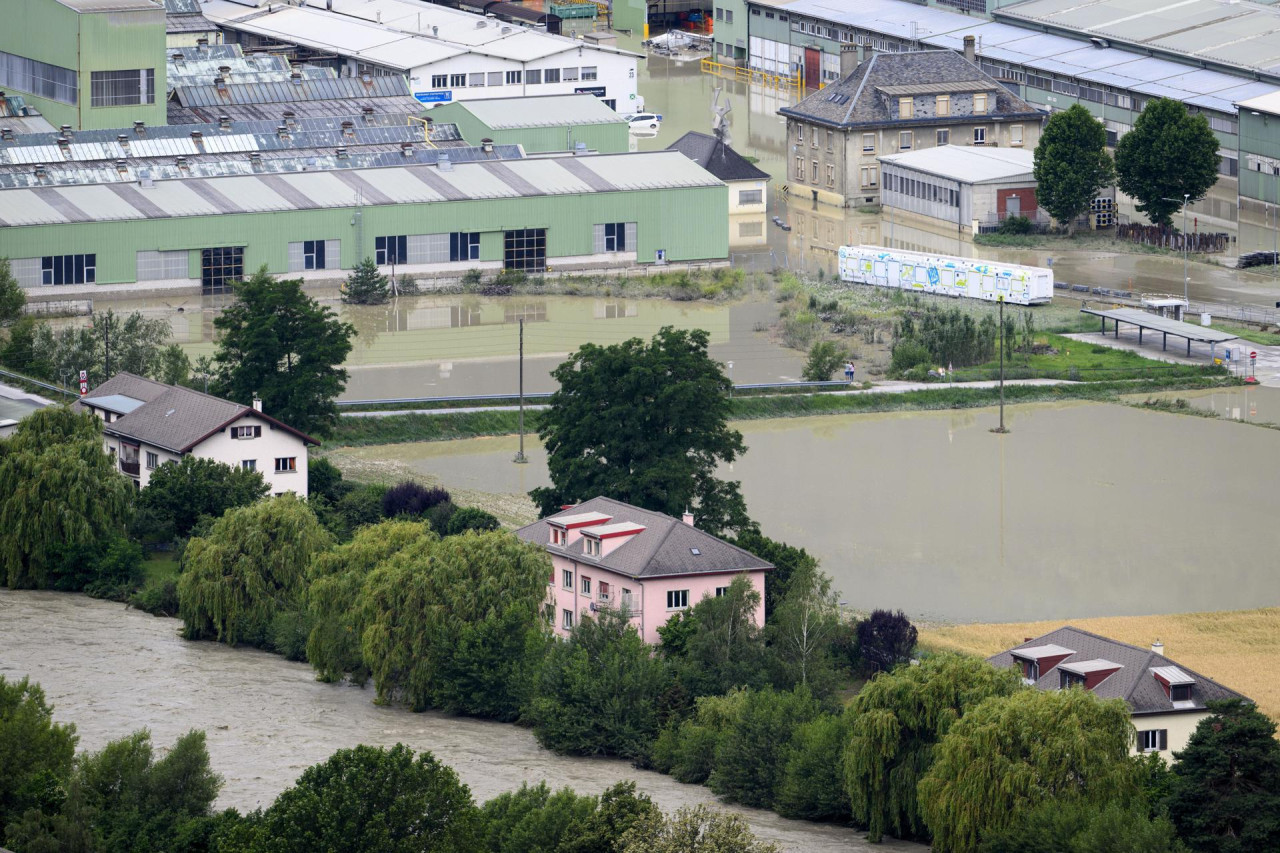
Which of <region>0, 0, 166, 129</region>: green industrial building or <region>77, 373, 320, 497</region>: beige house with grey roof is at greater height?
<region>0, 0, 166, 129</region>: green industrial building

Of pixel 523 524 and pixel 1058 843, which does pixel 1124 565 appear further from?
pixel 1058 843

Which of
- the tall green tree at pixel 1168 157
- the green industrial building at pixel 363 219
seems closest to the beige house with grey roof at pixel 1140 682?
the green industrial building at pixel 363 219

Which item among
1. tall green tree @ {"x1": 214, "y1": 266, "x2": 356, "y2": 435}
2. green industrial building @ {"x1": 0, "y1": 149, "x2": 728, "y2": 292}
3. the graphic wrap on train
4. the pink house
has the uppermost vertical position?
green industrial building @ {"x1": 0, "y1": 149, "x2": 728, "y2": 292}

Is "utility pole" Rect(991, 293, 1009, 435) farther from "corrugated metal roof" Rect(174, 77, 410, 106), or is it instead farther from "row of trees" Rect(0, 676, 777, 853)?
"corrugated metal roof" Rect(174, 77, 410, 106)

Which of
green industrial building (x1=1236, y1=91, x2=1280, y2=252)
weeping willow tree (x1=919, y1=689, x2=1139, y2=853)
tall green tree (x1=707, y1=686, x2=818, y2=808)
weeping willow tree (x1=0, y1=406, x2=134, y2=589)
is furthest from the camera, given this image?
green industrial building (x1=1236, y1=91, x2=1280, y2=252)

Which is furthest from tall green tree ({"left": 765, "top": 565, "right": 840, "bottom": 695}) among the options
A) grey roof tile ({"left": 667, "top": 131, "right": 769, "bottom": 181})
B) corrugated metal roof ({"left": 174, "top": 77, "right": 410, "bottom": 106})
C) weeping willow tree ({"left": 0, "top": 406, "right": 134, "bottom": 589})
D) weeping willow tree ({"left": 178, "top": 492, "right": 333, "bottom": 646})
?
corrugated metal roof ({"left": 174, "top": 77, "right": 410, "bottom": 106})

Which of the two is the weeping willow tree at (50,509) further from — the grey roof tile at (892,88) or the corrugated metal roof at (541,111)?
the grey roof tile at (892,88)

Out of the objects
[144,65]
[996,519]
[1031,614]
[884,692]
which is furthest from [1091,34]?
[884,692]
